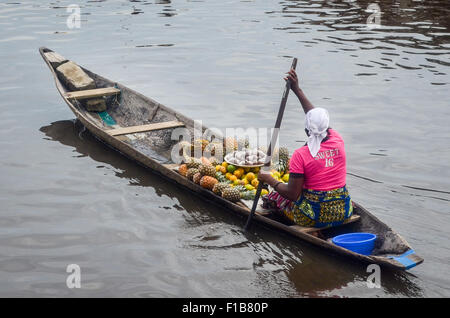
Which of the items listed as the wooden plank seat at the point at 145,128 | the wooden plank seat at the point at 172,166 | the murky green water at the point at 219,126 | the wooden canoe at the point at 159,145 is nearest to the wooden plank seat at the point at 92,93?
the wooden canoe at the point at 159,145

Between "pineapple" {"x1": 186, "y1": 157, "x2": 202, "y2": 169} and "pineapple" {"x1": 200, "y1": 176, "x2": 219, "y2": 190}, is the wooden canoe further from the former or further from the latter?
"pineapple" {"x1": 186, "y1": 157, "x2": 202, "y2": 169}

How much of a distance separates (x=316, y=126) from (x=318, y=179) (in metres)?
0.58

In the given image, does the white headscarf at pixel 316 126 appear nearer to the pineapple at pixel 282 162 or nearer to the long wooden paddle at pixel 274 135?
the long wooden paddle at pixel 274 135

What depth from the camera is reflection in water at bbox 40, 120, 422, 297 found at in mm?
5250

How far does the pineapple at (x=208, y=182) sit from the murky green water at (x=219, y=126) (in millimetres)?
334

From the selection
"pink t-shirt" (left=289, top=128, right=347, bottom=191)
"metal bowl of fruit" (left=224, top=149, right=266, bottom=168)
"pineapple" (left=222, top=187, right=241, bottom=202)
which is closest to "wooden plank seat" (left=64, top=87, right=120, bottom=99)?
"metal bowl of fruit" (left=224, top=149, right=266, bottom=168)

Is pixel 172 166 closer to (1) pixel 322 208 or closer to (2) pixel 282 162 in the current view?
(2) pixel 282 162

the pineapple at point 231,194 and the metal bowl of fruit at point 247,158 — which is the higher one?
the metal bowl of fruit at point 247,158

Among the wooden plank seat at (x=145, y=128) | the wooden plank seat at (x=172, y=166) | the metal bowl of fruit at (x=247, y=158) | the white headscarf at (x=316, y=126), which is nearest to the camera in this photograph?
the white headscarf at (x=316, y=126)

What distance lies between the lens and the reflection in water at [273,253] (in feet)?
17.2

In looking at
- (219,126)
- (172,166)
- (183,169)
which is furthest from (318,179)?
(219,126)

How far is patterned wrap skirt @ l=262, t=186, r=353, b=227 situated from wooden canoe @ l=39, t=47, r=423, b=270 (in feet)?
0.38
